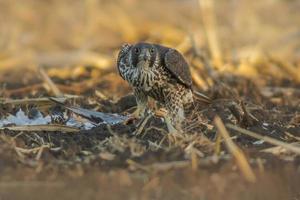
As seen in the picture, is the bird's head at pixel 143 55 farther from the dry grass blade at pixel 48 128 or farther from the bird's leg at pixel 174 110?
the dry grass blade at pixel 48 128

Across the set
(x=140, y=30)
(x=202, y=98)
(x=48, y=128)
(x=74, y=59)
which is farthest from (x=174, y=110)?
(x=140, y=30)

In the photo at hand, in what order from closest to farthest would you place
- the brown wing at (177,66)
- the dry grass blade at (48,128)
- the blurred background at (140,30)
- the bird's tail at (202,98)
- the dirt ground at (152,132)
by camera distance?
the dirt ground at (152,132)
the dry grass blade at (48,128)
the brown wing at (177,66)
the bird's tail at (202,98)
the blurred background at (140,30)

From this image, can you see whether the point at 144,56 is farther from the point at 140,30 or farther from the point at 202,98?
the point at 140,30

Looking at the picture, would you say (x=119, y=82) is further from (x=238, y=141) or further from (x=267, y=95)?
(x=238, y=141)

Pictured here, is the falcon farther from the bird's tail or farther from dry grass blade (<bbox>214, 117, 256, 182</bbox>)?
dry grass blade (<bbox>214, 117, 256, 182</bbox>)

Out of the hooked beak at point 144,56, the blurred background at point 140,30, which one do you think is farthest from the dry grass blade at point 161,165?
the blurred background at point 140,30

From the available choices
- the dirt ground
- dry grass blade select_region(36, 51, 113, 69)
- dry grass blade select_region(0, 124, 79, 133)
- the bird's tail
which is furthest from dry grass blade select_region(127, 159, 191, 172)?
dry grass blade select_region(36, 51, 113, 69)
